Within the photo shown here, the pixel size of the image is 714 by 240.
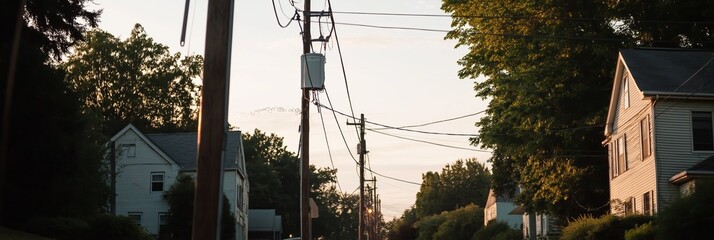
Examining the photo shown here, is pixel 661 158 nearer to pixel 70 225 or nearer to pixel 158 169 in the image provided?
pixel 70 225

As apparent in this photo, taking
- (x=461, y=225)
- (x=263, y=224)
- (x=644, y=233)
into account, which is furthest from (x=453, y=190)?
(x=644, y=233)

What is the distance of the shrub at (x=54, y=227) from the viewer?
32281 millimetres

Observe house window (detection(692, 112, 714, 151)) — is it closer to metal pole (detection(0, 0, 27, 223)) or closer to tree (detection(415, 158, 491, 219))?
metal pole (detection(0, 0, 27, 223))

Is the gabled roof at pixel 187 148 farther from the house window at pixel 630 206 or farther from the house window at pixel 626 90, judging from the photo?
the house window at pixel 626 90

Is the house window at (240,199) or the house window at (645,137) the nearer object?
the house window at (645,137)

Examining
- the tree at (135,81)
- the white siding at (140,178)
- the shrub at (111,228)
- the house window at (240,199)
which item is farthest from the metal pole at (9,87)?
the tree at (135,81)

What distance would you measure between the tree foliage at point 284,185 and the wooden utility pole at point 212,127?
266 feet

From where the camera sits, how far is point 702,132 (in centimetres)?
3750

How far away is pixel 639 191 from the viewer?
40094 mm

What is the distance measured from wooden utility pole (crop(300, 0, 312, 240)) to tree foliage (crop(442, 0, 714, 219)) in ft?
48.1

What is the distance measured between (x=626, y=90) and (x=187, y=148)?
110 feet

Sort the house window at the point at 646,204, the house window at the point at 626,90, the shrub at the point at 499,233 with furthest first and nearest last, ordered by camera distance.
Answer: the shrub at the point at 499,233
the house window at the point at 626,90
the house window at the point at 646,204

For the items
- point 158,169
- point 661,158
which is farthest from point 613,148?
point 158,169

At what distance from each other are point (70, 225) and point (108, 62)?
52.0 m
